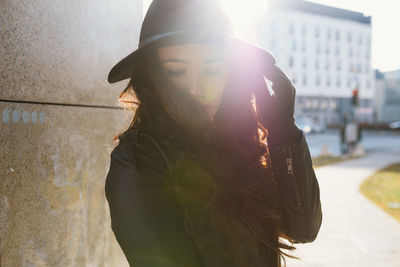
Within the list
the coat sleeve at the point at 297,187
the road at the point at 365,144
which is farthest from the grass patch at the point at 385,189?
the road at the point at 365,144

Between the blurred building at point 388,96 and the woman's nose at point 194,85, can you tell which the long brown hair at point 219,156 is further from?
the blurred building at point 388,96

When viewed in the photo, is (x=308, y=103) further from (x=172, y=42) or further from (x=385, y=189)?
(x=172, y=42)

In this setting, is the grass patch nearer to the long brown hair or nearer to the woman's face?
the long brown hair

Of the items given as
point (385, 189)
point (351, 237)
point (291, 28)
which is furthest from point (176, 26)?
point (291, 28)

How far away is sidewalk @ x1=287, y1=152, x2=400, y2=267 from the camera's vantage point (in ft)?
13.2

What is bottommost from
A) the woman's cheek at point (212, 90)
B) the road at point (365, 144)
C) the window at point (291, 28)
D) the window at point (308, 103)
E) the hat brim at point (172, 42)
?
the road at point (365, 144)

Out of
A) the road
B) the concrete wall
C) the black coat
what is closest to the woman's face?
the black coat

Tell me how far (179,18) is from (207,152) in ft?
1.73

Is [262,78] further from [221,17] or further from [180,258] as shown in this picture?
[180,258]

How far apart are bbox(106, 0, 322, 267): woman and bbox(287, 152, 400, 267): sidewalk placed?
9.08 feet

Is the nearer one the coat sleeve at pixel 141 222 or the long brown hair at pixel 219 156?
the coat sleeve at pixel 141 222

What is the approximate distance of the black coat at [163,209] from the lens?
1.21 meters

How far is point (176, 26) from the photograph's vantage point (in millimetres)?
1425

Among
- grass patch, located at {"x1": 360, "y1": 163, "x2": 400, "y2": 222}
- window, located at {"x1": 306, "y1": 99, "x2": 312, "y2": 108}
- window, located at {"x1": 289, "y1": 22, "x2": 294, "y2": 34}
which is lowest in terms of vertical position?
window, located at {"x1": 306, "y1": 99, "x2": 312, "y2": 108}
